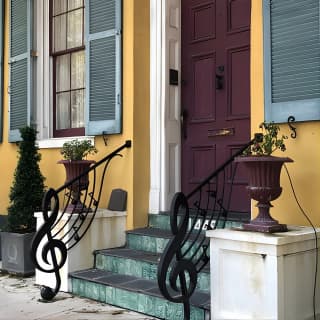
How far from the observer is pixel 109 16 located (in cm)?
517

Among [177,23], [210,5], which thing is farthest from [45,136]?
[210,5]

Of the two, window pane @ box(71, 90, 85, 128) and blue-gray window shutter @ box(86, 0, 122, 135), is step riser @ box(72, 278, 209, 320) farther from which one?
window pane @ box(71, 90, 85, 128)

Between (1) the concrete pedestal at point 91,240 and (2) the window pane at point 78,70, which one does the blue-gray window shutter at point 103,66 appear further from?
(1) the concrete pedestal at point 91,240

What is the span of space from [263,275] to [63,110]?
3762 mm

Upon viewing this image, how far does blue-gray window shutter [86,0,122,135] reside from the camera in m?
5.05

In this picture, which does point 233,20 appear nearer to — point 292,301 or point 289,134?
point 289,134

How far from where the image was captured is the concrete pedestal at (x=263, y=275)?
2.99 metres

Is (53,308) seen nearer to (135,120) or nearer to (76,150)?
(76,150)

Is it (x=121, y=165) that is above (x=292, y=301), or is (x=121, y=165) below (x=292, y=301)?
above

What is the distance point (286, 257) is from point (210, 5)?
2.79m

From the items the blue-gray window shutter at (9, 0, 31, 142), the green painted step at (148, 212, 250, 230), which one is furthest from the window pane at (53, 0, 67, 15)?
the green painted step at (148, 212, 250, 230)

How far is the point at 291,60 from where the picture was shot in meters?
3.70

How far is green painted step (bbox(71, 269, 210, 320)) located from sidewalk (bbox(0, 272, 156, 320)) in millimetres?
58

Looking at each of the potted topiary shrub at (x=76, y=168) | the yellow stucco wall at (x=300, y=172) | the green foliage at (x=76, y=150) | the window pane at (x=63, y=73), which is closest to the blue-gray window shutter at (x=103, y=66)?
the green foliage at (x=76, y=150)
